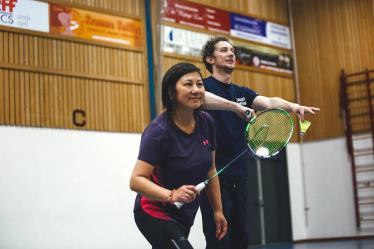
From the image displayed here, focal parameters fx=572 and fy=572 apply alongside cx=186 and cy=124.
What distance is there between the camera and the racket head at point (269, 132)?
4219 millimetres

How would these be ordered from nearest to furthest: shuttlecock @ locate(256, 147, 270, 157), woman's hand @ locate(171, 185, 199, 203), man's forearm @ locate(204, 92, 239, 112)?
woman's hand @ locate(171, 185, 199, 203)
shuttlecock @ locate(256, 147, 270, 157)
man's forearm @ locate(204, 92, 239, 112)

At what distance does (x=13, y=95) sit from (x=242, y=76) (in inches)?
249

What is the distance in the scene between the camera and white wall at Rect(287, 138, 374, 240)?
50.2 ft

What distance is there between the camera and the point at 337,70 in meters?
15.6

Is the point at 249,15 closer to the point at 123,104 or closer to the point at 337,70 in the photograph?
the point at 337,70

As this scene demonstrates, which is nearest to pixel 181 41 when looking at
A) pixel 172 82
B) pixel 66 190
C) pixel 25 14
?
pixel 25 14

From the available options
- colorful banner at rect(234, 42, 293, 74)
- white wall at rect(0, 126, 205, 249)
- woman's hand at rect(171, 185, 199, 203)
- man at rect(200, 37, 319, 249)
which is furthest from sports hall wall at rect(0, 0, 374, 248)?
woman's hand at rect(171, 185, 199, 203)

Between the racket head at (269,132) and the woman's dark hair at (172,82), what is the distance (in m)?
0.87

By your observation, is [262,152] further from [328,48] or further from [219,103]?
[328,48]

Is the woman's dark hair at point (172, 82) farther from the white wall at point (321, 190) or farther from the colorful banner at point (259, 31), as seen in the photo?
the white wall at point (321, 190)

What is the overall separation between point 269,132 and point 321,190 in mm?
12067

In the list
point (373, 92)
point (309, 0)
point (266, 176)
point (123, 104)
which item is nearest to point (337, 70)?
point (373, 92)

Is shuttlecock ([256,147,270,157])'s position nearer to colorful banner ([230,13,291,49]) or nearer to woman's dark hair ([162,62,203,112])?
woman's dark hair ([162,62,203,112])

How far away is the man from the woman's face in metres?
1.25
